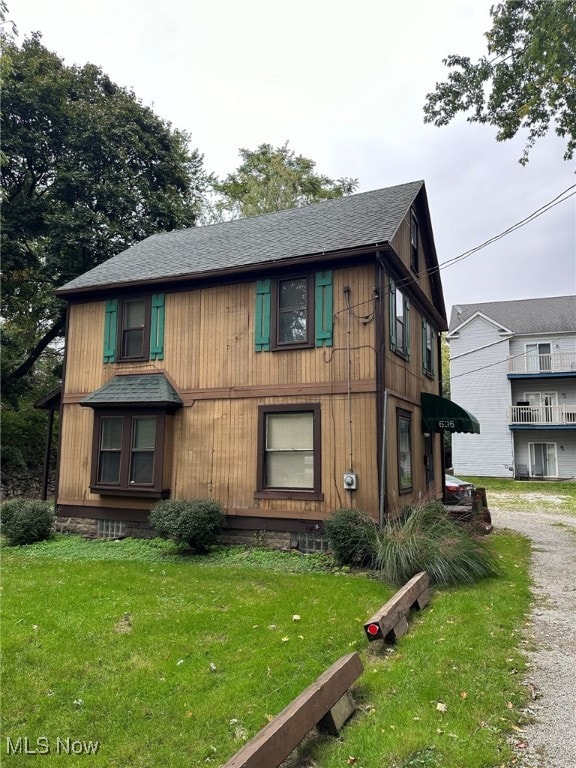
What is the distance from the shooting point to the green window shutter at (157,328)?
1155cm

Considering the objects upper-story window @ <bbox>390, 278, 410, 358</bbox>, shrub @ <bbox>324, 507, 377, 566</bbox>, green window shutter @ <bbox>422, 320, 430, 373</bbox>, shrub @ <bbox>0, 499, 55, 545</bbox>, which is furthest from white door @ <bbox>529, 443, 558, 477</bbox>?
shrub @ <bbox>0, 499, 55, 545</bbox>

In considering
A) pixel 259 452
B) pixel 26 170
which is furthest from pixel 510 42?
pixel 26 170

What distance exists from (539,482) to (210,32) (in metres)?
24.2

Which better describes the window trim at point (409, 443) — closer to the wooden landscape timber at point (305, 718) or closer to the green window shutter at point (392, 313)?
the green window shutter at point (392, 313)

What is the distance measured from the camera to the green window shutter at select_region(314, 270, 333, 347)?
9.93 metres

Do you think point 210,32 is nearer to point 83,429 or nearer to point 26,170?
point 83,429

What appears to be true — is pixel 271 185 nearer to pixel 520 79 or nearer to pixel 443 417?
pixel 520 79

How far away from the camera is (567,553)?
9.96m

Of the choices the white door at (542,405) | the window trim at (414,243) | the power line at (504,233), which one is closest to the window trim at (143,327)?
the power line at (504,233)

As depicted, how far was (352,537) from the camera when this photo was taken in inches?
333

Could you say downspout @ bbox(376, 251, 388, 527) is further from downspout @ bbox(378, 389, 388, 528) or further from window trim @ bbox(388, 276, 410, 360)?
window trim @ bbox(388, 276, 410, 360)

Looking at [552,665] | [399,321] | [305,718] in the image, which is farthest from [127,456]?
[552,665]

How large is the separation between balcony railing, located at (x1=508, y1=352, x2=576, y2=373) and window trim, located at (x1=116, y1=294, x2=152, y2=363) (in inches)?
831

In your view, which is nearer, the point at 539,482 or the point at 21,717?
the point at 21,717
